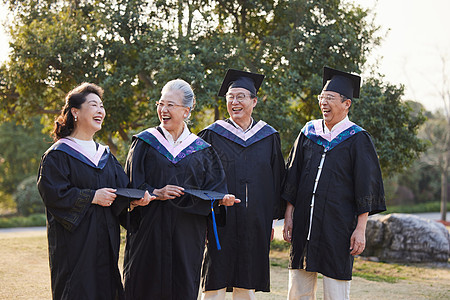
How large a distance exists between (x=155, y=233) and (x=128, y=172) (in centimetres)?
53

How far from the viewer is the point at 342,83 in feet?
14.8

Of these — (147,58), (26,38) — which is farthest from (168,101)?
(26,38)

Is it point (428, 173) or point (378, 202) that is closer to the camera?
point (378, 202)

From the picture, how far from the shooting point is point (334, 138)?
4410 mm

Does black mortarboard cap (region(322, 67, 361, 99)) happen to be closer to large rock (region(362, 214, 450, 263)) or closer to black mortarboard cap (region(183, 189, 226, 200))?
black mortarboard cap (region(183, 189, 226, 200))

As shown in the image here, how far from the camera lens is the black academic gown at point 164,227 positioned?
12.9ft

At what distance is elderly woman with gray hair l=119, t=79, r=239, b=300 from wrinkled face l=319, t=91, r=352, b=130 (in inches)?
43.8

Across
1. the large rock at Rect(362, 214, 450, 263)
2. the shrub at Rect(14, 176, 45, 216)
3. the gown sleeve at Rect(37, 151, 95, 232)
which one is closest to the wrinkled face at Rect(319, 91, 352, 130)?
the gown sleeve at Rect(37, 151, 95, 232)

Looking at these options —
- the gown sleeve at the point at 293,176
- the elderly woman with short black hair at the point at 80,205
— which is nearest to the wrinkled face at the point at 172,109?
the elderly woman with short black hair at the point at 80,205

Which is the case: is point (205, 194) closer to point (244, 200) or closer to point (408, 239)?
point (244, 200)

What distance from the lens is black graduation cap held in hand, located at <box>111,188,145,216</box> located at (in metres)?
3.63

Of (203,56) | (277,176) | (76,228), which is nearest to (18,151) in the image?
(203,56)

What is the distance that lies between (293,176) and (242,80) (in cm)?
99

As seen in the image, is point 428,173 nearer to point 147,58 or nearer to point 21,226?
point 21,226
